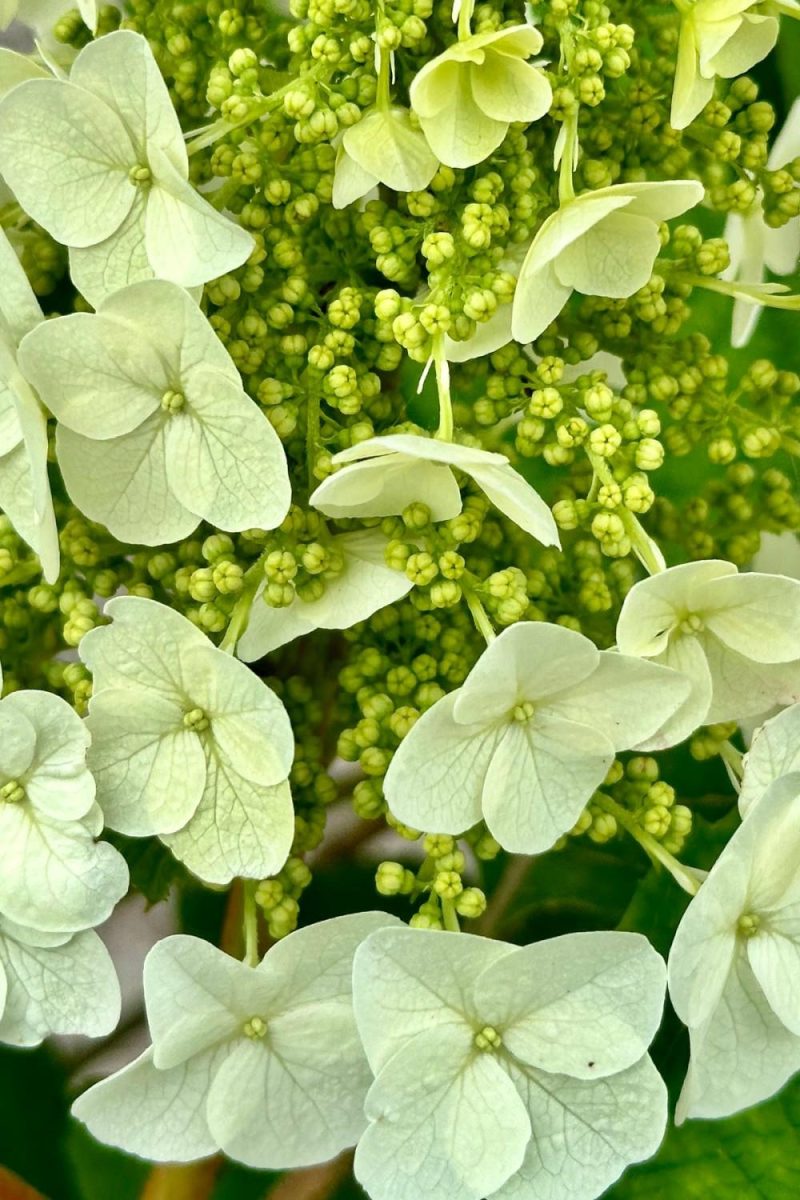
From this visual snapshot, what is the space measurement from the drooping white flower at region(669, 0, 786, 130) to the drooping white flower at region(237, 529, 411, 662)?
228 mm

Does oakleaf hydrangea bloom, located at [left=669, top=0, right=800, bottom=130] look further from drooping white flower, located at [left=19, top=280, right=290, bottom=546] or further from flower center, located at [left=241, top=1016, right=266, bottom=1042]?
flower center, located at [left=241, top=1016, right=266, bottom=1042]

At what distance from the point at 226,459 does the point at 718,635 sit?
229 mm

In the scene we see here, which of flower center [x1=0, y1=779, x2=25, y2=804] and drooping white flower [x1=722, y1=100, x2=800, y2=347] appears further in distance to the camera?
drooping white flower [x1=722, y1=100, x2=800, y2=347]

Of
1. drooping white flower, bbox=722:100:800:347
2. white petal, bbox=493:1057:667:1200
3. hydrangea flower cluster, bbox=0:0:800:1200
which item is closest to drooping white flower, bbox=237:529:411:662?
hydrangea flower cluster, bbox=0:0:800:1200

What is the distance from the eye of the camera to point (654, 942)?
2.93ft

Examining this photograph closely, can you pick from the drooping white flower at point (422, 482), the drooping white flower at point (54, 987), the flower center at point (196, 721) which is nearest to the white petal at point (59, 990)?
the drooping white flower at point (54, 987)

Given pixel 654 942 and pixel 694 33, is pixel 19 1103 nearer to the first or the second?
pixel 654 942

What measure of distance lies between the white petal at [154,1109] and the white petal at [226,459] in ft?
0.77

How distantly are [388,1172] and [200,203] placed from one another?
16.3 inches

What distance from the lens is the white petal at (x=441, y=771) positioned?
58 cm

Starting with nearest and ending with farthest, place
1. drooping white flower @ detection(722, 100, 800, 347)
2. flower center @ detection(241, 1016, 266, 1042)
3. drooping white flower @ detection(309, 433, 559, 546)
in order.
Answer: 1. drooping white flower @ detection(309, 433, 559, 546)
2. flower center @ detection(241, 1016, 266, 1042)
3. drooping white flower @ detection(722, 100, 800, 347)

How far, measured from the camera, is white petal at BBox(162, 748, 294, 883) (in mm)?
613

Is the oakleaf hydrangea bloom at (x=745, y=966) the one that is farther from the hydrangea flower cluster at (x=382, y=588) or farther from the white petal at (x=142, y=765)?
the white petal at (x=142, y=765)

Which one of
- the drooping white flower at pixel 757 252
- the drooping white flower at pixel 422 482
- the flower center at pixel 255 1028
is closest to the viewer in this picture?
the drooping white flower at pixel 422 482
